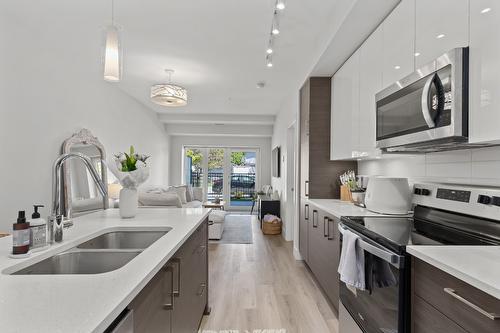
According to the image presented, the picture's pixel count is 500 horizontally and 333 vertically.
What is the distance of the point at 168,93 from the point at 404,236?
3.46 m

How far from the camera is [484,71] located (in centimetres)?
114

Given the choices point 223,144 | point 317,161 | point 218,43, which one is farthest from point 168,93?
point 223,144

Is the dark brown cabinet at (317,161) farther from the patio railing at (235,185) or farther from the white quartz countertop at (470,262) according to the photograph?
the patio railing at (235,185)

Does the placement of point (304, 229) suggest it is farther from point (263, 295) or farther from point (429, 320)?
point (429, 320)

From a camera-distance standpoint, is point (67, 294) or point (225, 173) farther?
point (225, 173)

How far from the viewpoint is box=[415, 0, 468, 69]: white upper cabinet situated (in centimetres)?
126

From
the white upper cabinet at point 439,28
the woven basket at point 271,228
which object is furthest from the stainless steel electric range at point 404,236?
the woven basket at point 271,228

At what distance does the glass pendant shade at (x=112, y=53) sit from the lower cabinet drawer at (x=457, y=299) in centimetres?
196

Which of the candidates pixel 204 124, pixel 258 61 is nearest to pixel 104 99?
pixel 258 61

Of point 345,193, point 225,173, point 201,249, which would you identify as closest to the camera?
point 201,249

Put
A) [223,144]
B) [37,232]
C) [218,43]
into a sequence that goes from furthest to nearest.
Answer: [223,144], [218,43], [37,232]

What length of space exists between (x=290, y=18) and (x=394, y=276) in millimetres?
2288

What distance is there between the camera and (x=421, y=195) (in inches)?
71.7

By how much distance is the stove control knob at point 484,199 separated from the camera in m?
1.28
